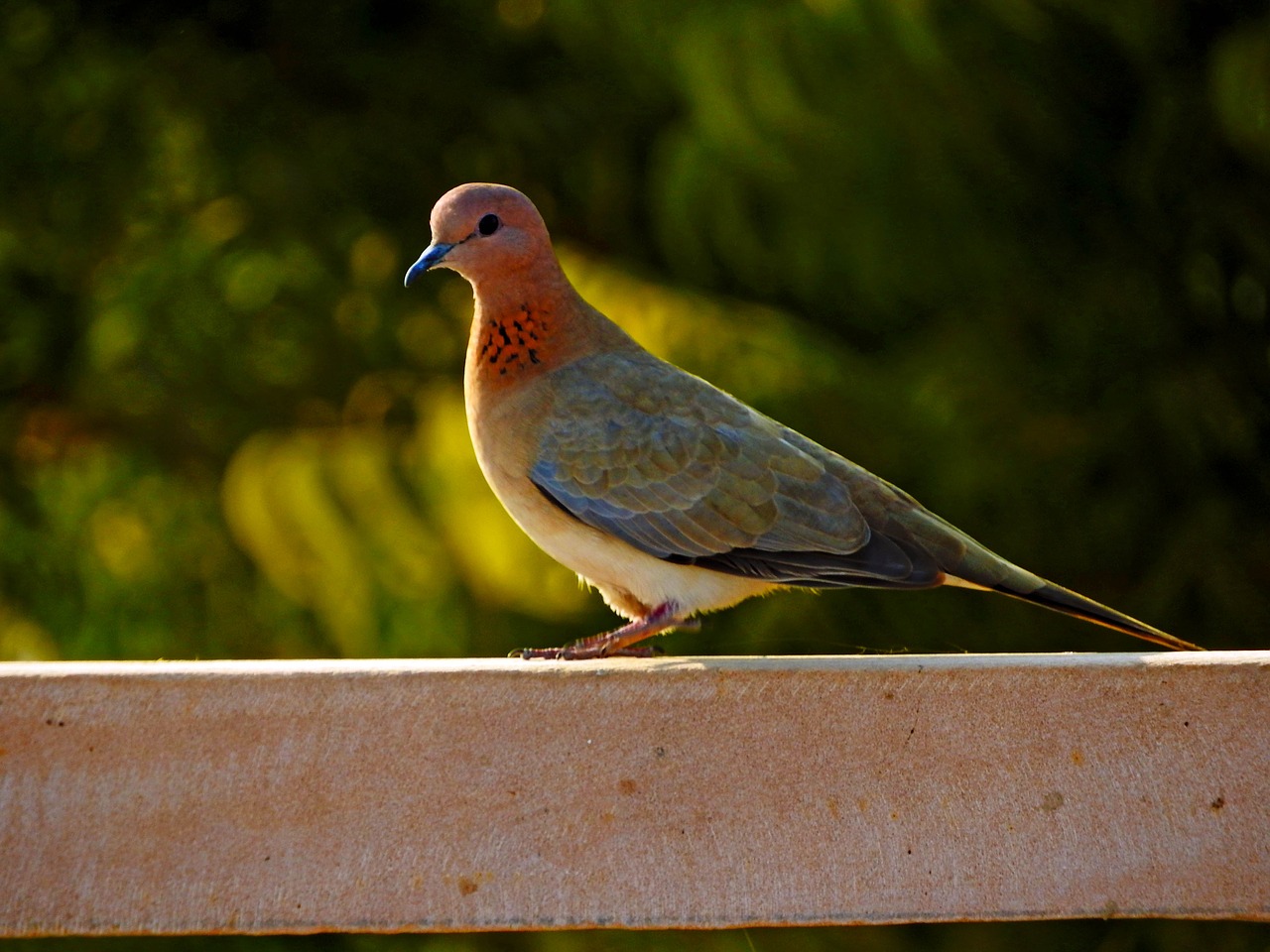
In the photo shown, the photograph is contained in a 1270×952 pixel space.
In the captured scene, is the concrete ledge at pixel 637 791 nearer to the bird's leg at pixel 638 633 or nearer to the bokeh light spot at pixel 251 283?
the bird's leg at pixel 638 633

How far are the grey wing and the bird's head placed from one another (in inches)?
7.9

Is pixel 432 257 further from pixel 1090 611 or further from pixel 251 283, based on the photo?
pixel 251 283

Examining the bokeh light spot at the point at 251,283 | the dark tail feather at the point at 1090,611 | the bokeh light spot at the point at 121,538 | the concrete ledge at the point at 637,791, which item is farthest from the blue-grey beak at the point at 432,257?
the bokeh light spot at the point at 121,538

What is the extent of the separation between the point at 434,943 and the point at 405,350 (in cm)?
165

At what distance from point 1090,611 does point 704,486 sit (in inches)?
24.0

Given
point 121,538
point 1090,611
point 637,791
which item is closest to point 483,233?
point 637,791

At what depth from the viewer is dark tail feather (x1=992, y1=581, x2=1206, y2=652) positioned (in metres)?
2.01

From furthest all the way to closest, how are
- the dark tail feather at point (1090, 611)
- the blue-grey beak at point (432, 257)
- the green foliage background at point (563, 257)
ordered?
1. the green foliage background at point (563, 257)
2. the blue-grey beak at point (432, 257)
3. the dark tail feather at point (1090, 611)

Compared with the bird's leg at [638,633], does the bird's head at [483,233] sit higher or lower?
higher

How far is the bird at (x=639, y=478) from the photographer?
2.21 metres

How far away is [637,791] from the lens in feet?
5.61

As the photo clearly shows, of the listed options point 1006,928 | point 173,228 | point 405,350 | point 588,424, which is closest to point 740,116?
point 405,350

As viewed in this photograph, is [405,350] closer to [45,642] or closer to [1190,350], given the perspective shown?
[45,642]

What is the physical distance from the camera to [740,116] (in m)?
3.60
